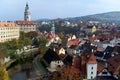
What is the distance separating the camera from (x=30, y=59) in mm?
39656

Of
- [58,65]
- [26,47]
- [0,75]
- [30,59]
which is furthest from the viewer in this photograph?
[26,47]

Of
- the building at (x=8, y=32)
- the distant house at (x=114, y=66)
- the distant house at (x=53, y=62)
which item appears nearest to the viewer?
the distant house at (x=114, y=66)

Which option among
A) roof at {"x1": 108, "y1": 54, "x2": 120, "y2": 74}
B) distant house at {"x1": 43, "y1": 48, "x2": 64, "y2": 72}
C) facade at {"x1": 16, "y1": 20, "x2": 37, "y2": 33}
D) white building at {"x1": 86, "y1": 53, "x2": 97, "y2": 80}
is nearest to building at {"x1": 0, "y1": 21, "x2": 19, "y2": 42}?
facade at {"x1": 16, "y1": 20, "x2": 37, "y2": 33}

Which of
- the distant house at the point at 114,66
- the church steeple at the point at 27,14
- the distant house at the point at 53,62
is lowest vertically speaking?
the distant house at the point at 53,62

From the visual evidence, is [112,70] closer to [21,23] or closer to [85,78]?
[85,78]

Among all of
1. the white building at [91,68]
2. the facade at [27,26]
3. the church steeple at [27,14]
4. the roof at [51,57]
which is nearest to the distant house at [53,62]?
the roof at [51,57]

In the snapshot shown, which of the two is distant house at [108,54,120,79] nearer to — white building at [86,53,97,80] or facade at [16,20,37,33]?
white building at [86,53,97,80]

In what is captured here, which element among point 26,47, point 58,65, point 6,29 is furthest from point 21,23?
point 58,65

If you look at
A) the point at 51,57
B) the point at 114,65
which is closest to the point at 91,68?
the point at 114,65

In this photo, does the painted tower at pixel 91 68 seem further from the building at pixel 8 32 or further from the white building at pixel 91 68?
the building at pixel 8 32

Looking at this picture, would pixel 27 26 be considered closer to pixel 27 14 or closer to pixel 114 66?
pixel 27 14

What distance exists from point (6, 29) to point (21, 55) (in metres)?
16.4

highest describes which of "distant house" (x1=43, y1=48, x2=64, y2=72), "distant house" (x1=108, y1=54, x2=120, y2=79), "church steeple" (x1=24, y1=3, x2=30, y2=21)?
"church steeple" (x1=24, y1=3, x2=30, y2=21)

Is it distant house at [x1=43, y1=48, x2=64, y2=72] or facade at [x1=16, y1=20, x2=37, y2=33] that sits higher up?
facade at [x1=16, y1=20, x2=37, y2=33]
